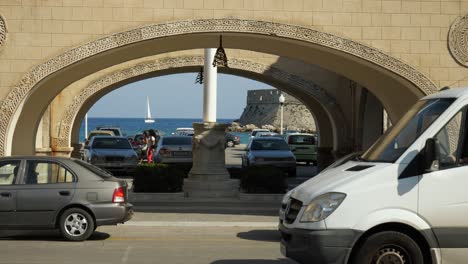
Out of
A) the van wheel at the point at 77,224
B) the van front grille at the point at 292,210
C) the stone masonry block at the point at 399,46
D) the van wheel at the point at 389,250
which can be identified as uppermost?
the stone masonry block at the point at 399,46

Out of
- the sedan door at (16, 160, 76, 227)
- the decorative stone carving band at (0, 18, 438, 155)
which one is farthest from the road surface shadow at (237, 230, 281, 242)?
the decorative stone carving band at (0, 18, 438, 155)

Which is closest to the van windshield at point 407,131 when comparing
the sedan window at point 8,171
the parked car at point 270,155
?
the sedan window at point 8,171

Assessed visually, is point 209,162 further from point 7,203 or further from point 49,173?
point 7,203

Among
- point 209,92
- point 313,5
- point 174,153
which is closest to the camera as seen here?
point 313,5

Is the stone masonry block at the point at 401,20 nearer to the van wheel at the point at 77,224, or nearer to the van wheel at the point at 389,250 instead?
the van wheel at the point at 77,224

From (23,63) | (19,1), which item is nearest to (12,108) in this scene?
(23,63)

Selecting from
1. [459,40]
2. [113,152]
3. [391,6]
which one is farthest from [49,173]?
[113,152]

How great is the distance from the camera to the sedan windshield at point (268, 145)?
30359 millimetres

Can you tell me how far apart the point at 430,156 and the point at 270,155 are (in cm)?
2122

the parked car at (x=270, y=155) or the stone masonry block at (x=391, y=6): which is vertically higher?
the stone masonry block at (x=391, y=6)

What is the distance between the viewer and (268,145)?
1204 inches

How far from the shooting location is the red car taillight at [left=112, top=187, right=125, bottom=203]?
1338 cm

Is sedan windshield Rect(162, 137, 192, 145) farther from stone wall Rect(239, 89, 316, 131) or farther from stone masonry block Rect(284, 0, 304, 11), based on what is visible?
stone wall Rect(239, 89, 316, 131)

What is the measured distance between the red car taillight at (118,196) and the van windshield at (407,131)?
532cm
